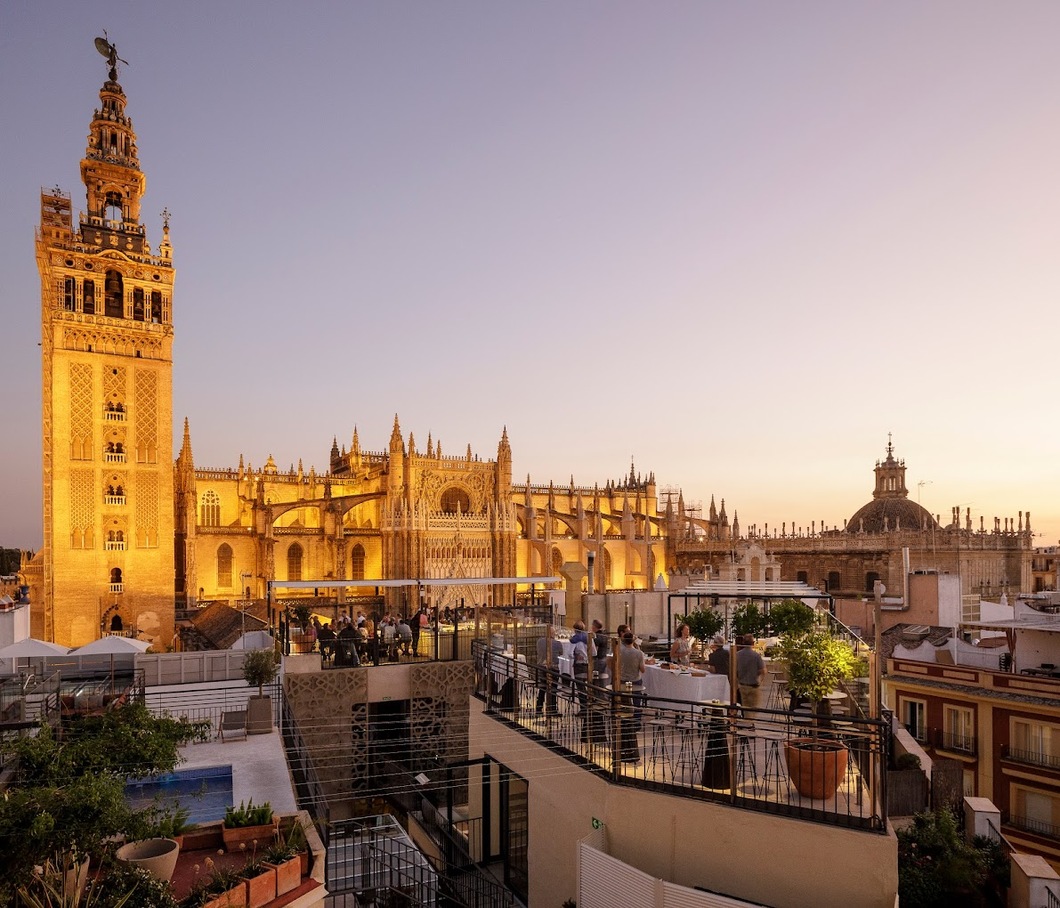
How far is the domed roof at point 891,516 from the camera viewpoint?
5609 centimetres

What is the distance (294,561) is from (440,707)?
30.0 meters

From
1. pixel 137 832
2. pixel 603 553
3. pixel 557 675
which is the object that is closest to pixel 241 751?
pixel 557 675

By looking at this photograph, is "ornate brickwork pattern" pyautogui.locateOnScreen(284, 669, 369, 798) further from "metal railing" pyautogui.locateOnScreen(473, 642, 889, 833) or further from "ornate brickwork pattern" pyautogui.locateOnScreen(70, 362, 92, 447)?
"ornate brickwork pattern" pyautogui.locateOnScreen(70, 362, 92, 447)

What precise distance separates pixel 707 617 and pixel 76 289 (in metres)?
32.7

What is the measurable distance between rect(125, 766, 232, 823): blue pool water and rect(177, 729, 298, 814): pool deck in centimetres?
13

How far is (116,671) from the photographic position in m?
16.8

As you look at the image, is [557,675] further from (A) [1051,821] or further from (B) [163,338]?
(B) [163,338]

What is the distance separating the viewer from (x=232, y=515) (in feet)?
152

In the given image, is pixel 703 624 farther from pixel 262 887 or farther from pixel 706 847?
pixel 262 887

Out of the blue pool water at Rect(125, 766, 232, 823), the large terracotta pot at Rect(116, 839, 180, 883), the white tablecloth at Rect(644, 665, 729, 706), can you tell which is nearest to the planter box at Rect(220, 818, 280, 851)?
the large terracotta pot at Rect(116, 839, 180, 883)

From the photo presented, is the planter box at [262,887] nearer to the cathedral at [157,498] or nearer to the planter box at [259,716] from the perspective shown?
the planter box at [259,716]

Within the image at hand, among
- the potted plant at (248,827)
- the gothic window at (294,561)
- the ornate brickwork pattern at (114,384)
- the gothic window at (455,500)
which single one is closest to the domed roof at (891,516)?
the gothic window at (455,500)

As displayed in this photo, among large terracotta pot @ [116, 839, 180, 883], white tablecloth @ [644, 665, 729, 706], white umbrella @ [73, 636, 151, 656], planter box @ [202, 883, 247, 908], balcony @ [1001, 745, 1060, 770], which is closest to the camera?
planter box @ [202, 883, 247, 908]

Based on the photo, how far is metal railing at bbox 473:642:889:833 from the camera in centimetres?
705
